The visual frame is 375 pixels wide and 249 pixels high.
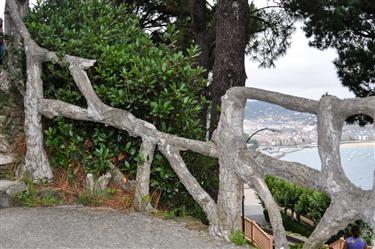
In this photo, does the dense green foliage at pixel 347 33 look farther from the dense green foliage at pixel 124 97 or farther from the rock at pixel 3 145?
the rock at pixel 3 145

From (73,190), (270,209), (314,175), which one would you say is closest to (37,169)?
(73,190)

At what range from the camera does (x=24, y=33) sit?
232 inches

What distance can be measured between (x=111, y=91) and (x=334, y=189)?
240 centimetres

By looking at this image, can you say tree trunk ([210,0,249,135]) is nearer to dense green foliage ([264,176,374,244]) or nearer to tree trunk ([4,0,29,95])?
tree trunk ([4,0,29,95])

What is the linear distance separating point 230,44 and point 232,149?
3.24m

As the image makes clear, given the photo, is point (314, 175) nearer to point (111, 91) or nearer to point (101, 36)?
point (111, 91)

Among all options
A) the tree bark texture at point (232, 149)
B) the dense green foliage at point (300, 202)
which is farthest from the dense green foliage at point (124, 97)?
the dense green foliage at point (300, 202)

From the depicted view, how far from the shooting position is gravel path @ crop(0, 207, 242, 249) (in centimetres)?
422

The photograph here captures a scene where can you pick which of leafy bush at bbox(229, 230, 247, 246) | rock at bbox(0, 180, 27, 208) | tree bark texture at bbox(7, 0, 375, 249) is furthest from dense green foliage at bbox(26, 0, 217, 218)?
leafy bush at bbox(229, 230, 247, 246)

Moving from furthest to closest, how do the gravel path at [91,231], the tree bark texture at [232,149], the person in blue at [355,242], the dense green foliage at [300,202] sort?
1. the dense green foliage at [300,202]
2. the person in blue at [355,242]
3. the gravel path at [91,231]
4. the tree bark texture at [232,149]

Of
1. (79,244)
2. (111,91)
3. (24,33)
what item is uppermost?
(24,33)

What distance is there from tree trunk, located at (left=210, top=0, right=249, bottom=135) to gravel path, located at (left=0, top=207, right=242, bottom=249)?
2.70 meters

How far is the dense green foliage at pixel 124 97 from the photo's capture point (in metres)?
5.30

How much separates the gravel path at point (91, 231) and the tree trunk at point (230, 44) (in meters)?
2.70
